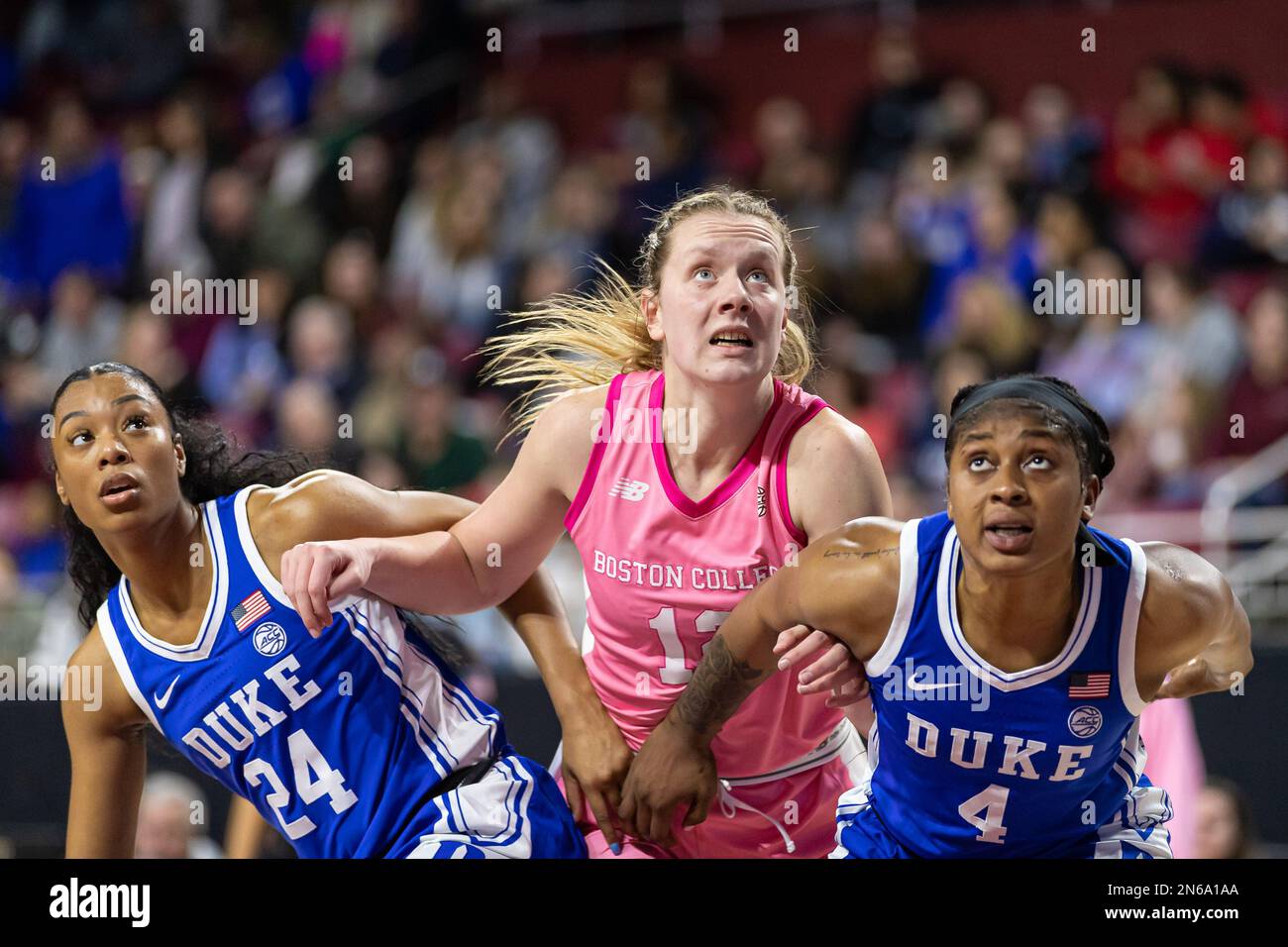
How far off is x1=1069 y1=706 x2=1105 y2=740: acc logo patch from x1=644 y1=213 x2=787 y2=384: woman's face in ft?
2.55

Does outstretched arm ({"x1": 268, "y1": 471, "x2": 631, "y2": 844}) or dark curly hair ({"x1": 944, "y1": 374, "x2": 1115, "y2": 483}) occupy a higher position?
dark curly hair ({"x1": 944, "y1": 374, "x2": 1115, "y2": 483})

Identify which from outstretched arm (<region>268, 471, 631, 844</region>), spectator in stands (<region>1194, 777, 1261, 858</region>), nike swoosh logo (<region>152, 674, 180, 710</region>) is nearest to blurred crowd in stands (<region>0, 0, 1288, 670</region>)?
spectator in stands (<region>1194, 777, 1261, 858</region>)

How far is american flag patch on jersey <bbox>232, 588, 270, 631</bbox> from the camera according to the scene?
101 inches

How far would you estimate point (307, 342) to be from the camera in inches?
238

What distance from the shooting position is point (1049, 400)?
229cm

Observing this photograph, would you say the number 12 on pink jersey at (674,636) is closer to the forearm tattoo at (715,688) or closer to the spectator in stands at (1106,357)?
the forearm tattoo at (715,688)

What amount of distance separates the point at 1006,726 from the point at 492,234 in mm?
4522

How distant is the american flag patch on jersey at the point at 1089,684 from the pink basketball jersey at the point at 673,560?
21.2 inches

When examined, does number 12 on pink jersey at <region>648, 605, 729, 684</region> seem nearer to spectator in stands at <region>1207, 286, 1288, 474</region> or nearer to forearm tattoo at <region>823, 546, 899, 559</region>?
forearm tattoo at <region>823, 546, 899, 559</region>

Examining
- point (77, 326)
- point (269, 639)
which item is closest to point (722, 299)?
point (269, 639)
